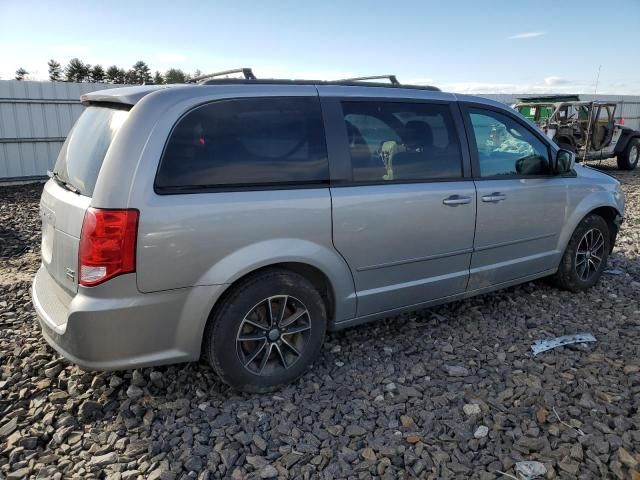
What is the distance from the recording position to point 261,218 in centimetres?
286

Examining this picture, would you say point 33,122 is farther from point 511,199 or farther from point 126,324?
point 511,199

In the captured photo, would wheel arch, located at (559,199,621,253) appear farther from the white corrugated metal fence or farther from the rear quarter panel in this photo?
the white corrugated metal fence

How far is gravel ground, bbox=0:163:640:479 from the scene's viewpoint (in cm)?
252

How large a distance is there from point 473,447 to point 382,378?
795 mm

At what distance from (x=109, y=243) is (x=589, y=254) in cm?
423

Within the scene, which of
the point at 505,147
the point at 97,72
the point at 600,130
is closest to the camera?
the point at 505,147

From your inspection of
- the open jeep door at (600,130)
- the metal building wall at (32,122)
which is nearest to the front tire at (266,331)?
the metal building wall at (32,122)

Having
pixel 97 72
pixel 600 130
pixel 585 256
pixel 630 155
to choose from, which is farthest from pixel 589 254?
pixel 97 72

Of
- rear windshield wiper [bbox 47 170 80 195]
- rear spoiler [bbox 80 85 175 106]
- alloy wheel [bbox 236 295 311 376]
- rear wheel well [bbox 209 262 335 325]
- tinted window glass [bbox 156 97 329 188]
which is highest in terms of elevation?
rear spoiler [bbox 80 85 175 106]

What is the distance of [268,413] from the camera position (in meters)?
2.93

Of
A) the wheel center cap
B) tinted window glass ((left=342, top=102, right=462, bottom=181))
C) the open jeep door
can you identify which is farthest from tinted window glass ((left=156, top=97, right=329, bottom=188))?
the open jeep door

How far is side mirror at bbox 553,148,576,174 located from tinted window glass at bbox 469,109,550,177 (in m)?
0.08

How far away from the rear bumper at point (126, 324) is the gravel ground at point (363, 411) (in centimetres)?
40

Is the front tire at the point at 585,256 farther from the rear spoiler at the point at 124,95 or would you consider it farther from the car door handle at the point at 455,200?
the rear spoiler at the point at 124,95
